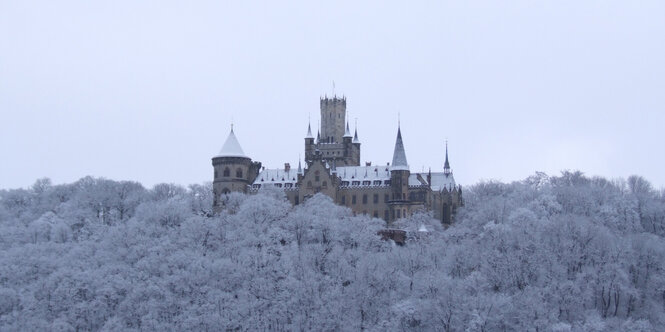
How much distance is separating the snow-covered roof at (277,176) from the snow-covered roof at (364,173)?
17.8 feet

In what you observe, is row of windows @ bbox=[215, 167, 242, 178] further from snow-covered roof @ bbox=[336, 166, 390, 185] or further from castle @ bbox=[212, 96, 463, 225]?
snow-covered roof @ bbox=[336, 166, 390, 185]

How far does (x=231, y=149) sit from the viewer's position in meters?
119

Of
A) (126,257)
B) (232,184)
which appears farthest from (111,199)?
(126,257)

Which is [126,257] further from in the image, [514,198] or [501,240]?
[514,198]

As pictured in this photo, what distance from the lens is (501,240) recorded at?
8300 cm

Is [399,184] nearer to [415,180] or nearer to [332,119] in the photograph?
[415,180]

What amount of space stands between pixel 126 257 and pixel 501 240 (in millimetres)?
33065

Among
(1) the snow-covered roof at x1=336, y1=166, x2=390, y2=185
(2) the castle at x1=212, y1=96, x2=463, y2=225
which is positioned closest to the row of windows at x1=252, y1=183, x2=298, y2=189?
(2) the castle at x1=212, y1=96, x2=463, y2=225

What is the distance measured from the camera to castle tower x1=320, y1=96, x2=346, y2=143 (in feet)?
426

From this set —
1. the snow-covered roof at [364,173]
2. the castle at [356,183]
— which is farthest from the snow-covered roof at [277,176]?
the snow-covered roof at [364,173]

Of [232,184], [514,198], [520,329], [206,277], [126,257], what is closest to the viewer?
[520,329]

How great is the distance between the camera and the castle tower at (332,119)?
130 meters

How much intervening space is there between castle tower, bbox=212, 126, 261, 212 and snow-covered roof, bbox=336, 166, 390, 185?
10.9m

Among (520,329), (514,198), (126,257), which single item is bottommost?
(520,329)
